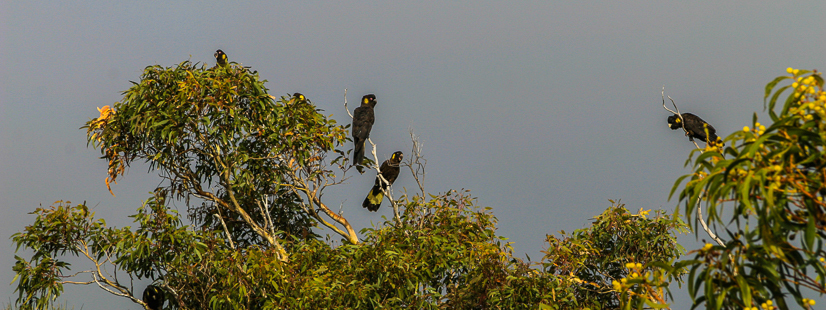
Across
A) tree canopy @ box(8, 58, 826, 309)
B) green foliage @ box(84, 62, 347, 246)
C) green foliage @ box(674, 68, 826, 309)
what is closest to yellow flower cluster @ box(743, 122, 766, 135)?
green foliage @ box(674, 68, 826, 309)

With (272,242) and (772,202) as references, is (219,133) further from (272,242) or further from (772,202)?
(772,202)

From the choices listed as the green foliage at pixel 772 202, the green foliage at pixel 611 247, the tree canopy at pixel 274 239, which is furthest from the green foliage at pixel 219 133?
the green foliage at pixel 772 202

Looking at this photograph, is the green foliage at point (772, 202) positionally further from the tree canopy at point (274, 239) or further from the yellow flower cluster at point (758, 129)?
the tree canopy at point (274, 239)

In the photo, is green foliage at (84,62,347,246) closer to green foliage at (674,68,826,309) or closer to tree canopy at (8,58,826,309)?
tree canopy at (8,58,826,309)

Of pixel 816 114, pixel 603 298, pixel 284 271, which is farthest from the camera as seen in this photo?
pixel 603 298

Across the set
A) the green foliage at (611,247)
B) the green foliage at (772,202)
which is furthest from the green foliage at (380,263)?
the green foliage at (772,202)

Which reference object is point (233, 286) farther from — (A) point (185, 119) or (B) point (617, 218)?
(B) point (617, 218)

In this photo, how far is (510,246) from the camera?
7.29 m

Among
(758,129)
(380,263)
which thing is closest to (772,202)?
(758,129)

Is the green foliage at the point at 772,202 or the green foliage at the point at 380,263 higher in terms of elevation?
the green foliage at the point at 380,263

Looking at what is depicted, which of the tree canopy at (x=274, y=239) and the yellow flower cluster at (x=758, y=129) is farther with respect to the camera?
the tree canopy at (x=274, y=239)

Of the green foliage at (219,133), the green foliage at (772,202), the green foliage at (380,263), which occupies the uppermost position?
the green foliage at (219,133)

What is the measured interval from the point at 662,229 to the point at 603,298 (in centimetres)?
94

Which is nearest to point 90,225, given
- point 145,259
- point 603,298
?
point 145,259
